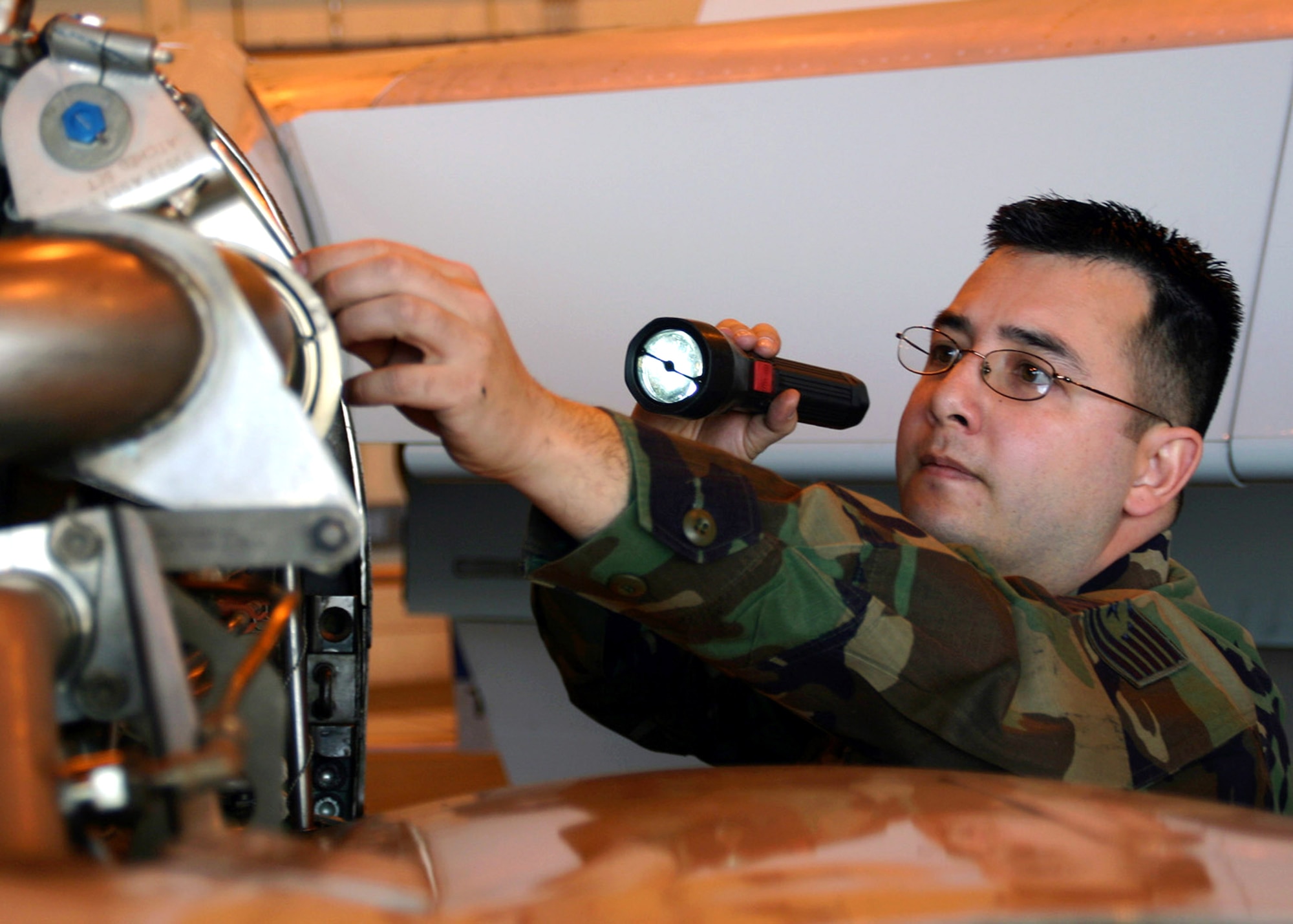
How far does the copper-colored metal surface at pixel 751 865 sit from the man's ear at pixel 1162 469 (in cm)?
73

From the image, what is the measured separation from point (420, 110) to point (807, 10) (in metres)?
0.60

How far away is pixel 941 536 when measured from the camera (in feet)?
3.47

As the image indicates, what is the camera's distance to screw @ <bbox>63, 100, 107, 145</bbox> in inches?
Answer: 18.3

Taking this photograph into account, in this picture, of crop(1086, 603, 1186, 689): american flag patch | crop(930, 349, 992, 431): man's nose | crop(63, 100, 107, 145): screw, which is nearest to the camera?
crop(63, 100, 107, 145): screw

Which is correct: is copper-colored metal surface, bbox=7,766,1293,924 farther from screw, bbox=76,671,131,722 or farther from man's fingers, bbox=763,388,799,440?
man's fingers, bbox=763,388,799,440

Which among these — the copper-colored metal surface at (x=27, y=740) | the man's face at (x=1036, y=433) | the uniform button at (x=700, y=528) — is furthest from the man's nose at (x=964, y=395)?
the copper-colored metal surface at (x=27, y=740)

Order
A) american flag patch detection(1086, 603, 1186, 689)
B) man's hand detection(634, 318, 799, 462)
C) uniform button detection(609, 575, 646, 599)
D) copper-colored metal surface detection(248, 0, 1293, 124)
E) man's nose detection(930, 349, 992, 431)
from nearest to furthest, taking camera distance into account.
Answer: uniform button detection(609, 575, 646, 599) → american flag patch detection(1086, 603, 1186, 689) → man's hand detection(634, 318, 799, 462) → man's nose detection(930, 349, 992, 431) → copper-colored metal surface detection(248, 0, 1293, 124)

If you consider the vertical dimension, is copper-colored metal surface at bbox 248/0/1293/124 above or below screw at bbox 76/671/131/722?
above

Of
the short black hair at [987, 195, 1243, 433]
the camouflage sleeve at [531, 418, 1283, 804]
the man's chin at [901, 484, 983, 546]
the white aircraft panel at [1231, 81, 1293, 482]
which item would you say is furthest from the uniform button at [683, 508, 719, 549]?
the white aircraft panel at [1231, 81, 1293, 482]

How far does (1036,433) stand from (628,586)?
531 mm

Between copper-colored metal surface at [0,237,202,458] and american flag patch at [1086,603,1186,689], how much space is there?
2.37 feet

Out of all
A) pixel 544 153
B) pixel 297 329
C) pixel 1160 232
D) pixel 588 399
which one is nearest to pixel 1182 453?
pixel 1160 232

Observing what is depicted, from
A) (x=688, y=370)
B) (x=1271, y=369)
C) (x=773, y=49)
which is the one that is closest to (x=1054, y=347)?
(x=688, y=370)

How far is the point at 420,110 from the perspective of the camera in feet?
5.03
